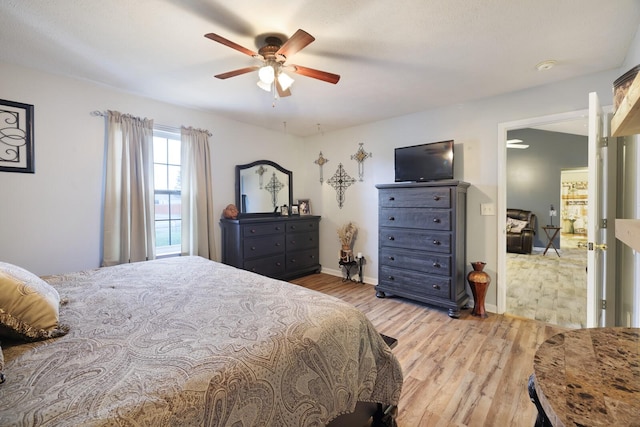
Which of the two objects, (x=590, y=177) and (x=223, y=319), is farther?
(x=590, y=177)

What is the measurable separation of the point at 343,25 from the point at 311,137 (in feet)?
9.79

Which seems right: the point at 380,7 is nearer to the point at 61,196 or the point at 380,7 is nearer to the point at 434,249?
the point at 434,249

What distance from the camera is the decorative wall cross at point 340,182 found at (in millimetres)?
4344

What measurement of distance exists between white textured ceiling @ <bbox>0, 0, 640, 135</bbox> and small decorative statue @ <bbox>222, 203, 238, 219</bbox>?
4.81 feet

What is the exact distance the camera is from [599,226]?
1.93m

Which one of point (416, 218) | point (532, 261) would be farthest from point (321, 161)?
point (532, 261)

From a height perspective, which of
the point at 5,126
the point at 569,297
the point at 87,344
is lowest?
the point at 569,297

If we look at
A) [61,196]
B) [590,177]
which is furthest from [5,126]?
[590,177]

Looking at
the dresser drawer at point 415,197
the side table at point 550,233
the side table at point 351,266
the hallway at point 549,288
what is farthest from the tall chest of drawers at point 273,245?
the side table at point 550,233

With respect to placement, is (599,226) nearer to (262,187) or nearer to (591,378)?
(591,378)

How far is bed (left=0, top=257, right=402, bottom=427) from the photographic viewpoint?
27.9 inches

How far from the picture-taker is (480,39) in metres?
1.96

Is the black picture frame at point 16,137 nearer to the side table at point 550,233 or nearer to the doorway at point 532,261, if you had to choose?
the doorway at point 532,261

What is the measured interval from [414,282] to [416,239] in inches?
20.1
